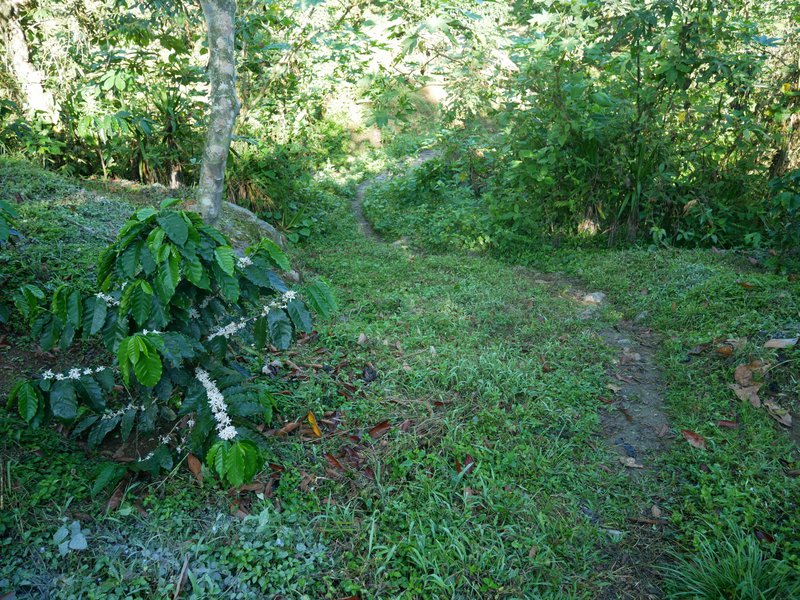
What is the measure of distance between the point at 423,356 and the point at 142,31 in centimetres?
523

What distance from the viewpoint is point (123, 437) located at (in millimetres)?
2607

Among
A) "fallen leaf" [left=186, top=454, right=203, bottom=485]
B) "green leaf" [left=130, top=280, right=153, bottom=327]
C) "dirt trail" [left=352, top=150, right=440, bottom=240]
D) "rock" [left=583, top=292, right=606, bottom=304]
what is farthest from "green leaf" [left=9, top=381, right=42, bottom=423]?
"dirt trail" [left=352, top=150, right=440, bottom=240]

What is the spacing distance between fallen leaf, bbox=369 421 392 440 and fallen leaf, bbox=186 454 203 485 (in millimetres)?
914

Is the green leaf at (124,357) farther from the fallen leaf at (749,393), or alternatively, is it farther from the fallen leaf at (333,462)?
the fallen leaf at (749,393)

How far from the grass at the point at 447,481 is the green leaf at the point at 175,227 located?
1122 mm

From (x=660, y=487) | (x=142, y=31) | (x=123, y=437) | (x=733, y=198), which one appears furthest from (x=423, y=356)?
(x=142, y=31)

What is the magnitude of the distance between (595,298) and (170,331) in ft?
13.2

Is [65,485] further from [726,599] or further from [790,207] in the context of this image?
[790,207]

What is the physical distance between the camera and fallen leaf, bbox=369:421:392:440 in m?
3.13

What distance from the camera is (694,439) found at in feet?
10.6

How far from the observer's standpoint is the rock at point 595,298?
207 inches

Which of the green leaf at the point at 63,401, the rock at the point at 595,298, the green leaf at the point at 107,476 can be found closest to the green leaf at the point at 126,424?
the green leaf at the point at 107,476

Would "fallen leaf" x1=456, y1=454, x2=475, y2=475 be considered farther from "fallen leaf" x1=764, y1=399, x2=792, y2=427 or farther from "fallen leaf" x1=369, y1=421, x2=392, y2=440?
"fallen leaf" x1=764, y1=399, x2=792, y2=427

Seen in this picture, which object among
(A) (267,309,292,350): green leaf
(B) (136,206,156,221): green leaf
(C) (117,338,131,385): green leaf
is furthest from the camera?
(A) (267,309,292,350): green leaf
